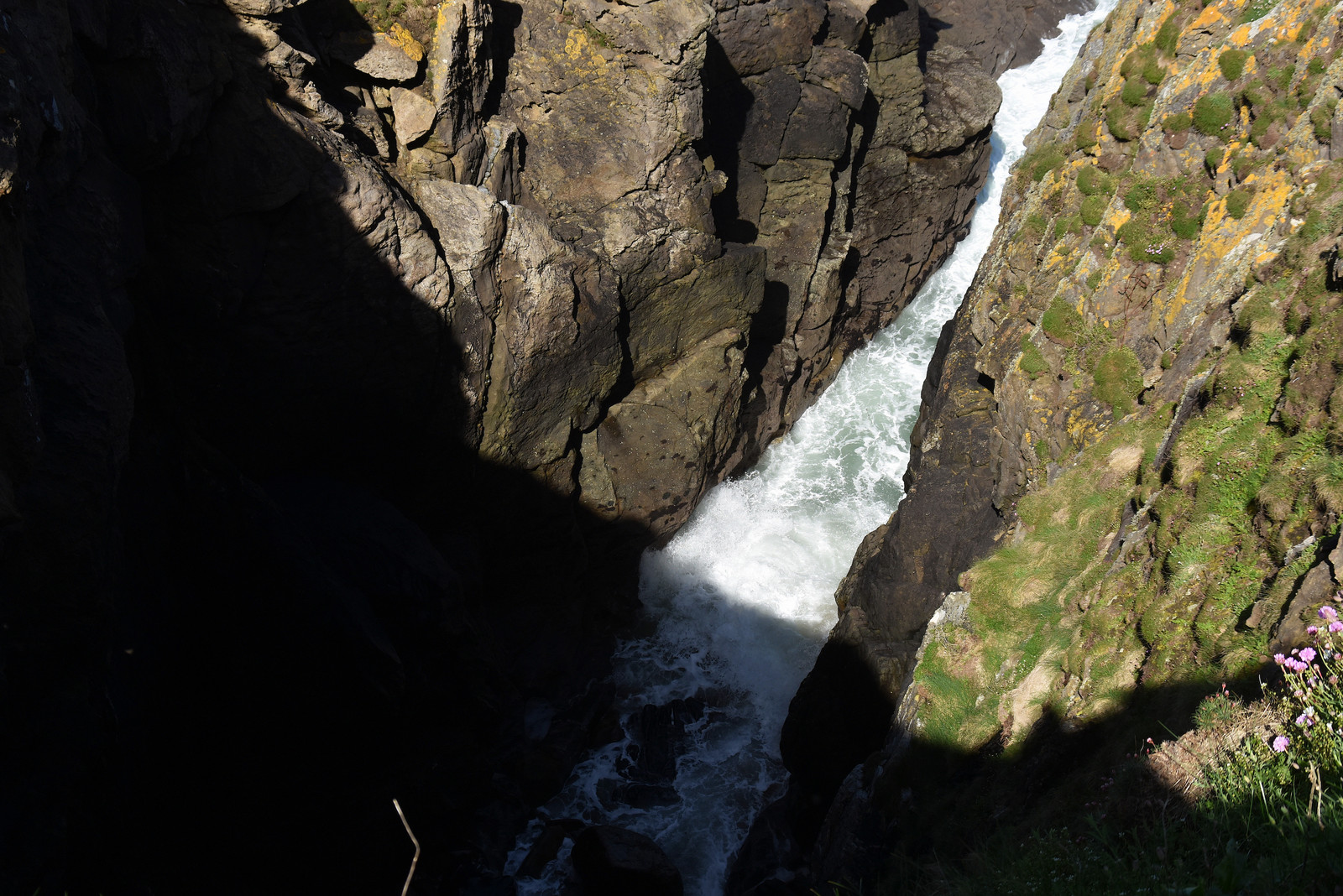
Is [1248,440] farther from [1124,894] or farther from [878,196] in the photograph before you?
[878,196]

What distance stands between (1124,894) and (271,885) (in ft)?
39.5

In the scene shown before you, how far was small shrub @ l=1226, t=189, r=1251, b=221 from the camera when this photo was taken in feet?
34.8

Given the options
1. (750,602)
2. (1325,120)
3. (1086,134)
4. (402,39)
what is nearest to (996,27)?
(1086,134)

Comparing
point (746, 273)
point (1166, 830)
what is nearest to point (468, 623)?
point (746, 273)

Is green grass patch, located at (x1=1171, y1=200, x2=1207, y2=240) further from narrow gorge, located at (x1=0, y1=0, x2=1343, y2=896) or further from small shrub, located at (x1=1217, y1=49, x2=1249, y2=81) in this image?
small shrub, located at (x1=1217, y1=49, x2=1249, y2=81)

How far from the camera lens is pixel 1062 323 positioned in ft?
42.4

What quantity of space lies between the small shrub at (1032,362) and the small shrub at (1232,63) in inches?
176

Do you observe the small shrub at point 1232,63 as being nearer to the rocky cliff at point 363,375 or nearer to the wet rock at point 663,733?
the rocky cliff at point 363,375

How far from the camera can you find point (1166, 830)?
5.23 m

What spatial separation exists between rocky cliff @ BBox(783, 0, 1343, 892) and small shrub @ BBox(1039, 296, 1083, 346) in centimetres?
4

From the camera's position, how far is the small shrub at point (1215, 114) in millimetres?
11359

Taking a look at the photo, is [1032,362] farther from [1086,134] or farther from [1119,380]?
[1086,134]

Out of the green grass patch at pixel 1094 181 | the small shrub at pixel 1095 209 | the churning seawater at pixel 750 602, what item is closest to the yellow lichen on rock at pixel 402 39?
the green grass patch at pixel 1094 181

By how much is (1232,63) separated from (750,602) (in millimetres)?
14113
